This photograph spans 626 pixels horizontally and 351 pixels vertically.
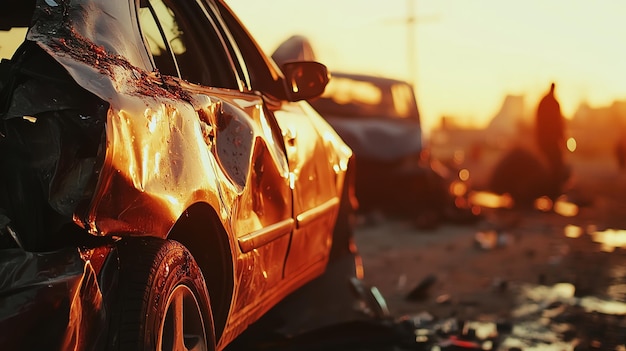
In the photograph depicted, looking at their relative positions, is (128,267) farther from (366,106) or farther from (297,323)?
(366,106)

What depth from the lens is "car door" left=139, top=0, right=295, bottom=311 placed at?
11.6ft

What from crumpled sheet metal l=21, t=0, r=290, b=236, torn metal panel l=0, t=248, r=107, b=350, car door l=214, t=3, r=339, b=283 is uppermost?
crumpled sheet metal l=21, t=0, r=290, b=236

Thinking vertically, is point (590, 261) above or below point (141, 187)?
below

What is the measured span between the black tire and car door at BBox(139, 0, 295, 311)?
0.35m

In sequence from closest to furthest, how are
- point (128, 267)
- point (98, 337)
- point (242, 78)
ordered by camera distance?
point (98, 337)
point (128, 267)
point (242, 78)

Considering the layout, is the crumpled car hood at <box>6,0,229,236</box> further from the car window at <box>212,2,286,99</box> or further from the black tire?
the car window at <box>212,2,286,99</box>

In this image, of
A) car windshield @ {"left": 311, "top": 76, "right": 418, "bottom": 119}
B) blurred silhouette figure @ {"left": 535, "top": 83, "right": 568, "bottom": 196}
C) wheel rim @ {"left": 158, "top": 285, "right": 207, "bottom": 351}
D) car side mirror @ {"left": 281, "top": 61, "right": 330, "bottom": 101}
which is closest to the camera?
wheel rim @ {"left": 158, "top": 285, "right": 207, "bottom": 351}

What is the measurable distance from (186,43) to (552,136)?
1212 cm

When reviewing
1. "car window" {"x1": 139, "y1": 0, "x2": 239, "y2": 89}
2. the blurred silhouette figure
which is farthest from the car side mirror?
the blurred silhouette figure

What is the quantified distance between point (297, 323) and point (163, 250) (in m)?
2.70

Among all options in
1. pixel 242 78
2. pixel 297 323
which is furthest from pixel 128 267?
pixel 297 323

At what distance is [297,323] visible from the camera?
5.53 meters

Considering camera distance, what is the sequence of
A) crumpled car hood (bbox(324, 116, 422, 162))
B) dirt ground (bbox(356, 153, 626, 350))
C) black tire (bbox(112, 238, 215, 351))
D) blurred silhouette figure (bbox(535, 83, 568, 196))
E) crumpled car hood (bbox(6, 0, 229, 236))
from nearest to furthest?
crumpled car hood (bbox(6, 0, 229, 236)) → black tire (bbox(112, 238, 215, 351)) → dirt ground (bbox(356, 153, 626, 350)) → crumpled car hood (bbox(324, 116, 422, 162)) → blurred silhouette figure (bbox(535, 83, 568, 196))

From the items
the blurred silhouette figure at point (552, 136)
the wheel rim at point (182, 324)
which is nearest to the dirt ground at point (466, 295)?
the wheel rim at point (182, 324)
